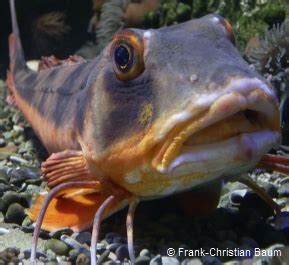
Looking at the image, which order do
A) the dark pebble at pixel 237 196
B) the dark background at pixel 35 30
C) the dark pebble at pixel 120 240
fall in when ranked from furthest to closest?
the dark background at pixel 35 30
the dark pebble at pixel 237 196
the dark pebble at pixel 120 240

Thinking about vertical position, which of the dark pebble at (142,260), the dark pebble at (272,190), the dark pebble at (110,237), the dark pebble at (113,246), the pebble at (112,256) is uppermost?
the dark pebble at (142,260)

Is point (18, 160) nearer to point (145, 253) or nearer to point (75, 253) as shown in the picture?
point (75, 253)

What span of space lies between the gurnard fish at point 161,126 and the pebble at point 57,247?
253 mm

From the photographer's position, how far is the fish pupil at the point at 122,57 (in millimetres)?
3340

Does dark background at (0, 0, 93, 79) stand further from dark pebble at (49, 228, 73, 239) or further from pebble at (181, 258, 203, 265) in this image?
pebble at (181, 258, 203, 265)

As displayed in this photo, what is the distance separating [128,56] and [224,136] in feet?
2.90

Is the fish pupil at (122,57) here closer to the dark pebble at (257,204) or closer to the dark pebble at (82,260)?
the dark pebble at (82,260)

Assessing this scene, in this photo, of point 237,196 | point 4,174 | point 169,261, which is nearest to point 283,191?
point 237,196

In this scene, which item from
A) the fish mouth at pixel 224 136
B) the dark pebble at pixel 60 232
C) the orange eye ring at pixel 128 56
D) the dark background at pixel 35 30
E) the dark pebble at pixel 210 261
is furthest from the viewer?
the dark background at pixel 35 30

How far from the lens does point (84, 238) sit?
3.62 meters

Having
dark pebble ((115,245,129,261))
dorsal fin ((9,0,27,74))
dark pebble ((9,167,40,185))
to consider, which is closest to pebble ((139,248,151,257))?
dark pebble ((115,245,129,261))

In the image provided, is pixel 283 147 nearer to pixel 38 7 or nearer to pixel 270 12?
pixel 270 12

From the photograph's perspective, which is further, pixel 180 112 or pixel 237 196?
pixel 237 196

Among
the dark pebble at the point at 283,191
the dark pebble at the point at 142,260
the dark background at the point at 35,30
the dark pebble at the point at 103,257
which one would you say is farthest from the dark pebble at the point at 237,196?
the dark background at the point at 35,30
